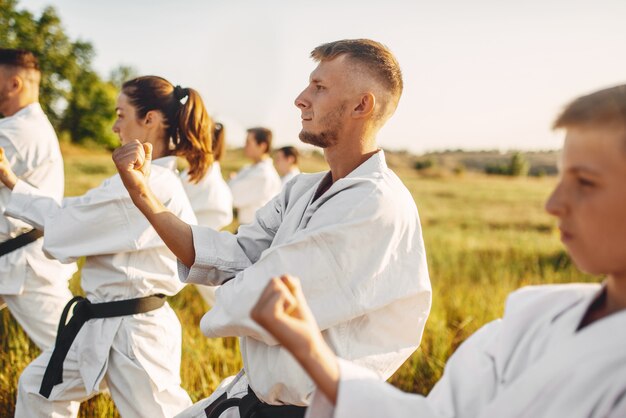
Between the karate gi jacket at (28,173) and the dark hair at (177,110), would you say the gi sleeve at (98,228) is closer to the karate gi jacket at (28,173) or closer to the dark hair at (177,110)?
the dark hair at (177,110)

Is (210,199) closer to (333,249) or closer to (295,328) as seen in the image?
(333,249)

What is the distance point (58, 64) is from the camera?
1592 inches

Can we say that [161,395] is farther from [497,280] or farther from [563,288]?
[497,280]

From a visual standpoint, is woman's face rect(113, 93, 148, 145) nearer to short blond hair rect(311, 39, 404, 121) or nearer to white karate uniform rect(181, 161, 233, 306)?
short blond hair rect(311, 39, 404, 121)

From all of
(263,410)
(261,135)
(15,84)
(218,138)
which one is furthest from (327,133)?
(261,135)

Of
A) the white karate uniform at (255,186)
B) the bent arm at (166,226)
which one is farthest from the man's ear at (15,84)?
the white karate uniform at (255,186)

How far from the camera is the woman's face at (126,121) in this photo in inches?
130

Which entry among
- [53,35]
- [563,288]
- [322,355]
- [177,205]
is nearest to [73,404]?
[177,205]

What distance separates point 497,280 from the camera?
7297mm

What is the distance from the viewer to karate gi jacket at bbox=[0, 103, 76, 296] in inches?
157

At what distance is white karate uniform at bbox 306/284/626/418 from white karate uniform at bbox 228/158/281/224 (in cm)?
725

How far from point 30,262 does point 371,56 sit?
9.32 ft

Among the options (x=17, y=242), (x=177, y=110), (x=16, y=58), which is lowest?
A: (x=17, y=242)

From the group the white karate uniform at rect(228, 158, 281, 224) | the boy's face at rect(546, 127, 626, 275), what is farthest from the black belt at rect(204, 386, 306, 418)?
the white karate uniform at rect(228, 158, 281, 224)
